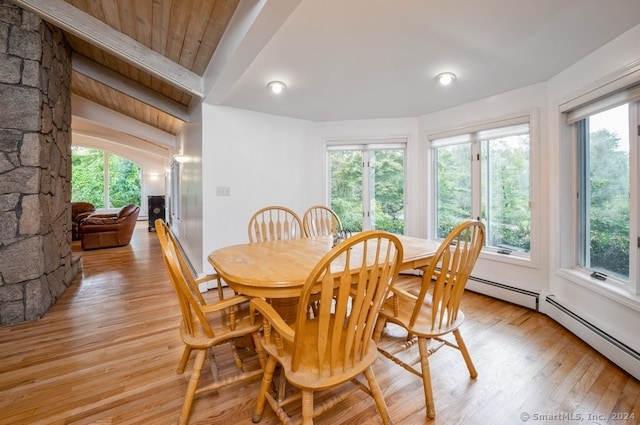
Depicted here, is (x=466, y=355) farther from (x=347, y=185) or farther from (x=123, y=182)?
(x=123, y=182)

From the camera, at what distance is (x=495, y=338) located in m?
2.20

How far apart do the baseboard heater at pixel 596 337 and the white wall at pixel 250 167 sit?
2.82 metres

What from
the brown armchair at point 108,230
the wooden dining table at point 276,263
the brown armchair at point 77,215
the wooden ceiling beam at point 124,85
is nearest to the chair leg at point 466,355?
the wooden dining table at point 276,263

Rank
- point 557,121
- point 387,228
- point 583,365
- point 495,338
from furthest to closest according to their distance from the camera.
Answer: point 387,228, point 557,121, point 495,338, point 583,365

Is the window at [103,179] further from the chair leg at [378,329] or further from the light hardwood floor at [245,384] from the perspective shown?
the chair leg at [378,329]

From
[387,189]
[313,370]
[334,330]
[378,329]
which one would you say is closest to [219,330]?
[313,370]

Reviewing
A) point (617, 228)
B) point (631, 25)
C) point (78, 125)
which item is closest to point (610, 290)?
point (617, 228)

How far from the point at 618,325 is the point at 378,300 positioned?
1972mm

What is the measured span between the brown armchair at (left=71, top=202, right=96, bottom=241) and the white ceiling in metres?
5.97

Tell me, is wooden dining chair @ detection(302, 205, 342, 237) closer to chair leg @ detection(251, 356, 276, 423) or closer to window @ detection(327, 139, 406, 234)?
window @ detection(327, 139, 406, 234)

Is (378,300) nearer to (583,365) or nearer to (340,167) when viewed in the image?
(583,365)

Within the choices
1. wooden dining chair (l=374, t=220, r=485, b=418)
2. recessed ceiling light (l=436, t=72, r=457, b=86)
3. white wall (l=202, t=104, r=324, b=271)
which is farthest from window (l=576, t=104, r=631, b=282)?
white wall (l=202, t=104, r=324, b=271)

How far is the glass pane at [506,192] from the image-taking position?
2.96 metres

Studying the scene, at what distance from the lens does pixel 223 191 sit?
347cm
